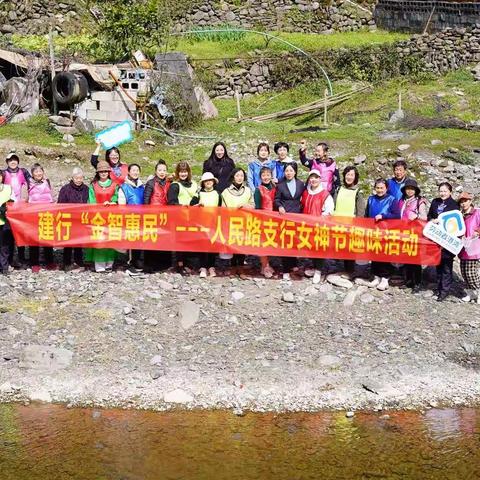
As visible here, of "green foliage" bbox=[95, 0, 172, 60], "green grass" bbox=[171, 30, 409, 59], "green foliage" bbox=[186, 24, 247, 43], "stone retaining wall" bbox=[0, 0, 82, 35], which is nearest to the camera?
"green foliage" bbox=[95, 0, 172, 60]

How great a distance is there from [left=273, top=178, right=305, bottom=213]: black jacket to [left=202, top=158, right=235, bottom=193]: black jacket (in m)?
0.90

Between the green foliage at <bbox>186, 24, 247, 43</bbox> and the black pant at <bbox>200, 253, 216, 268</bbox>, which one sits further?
the green foliage at <bbox>186, 24, 247, 43</bbox>

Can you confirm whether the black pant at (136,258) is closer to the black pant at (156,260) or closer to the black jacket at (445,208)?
the black pant at (156,260)

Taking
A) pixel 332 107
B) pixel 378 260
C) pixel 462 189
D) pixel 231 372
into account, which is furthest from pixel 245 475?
pixel 332 107

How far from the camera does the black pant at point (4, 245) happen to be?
13.1 meters

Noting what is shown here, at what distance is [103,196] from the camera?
1319 centimetres

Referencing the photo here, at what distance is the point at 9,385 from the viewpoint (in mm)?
10594

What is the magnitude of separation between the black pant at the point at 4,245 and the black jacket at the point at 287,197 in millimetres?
4052

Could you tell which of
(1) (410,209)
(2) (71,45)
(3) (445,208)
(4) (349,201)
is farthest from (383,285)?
(2) (71,45)

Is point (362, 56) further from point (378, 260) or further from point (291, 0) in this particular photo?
point (378, 260)

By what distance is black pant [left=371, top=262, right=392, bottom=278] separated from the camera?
43.2 feet

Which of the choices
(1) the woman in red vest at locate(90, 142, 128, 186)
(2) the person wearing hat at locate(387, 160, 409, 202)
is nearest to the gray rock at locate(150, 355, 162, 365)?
(1) the woman in red vest at locate(90, 142, 128, 186)

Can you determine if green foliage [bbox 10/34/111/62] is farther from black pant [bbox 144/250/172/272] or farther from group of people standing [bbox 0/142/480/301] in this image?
black pant [bbox 144/250/172/272]

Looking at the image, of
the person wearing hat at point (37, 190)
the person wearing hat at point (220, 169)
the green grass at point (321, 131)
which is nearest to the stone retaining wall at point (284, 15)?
the green grass at point (321, 131)
